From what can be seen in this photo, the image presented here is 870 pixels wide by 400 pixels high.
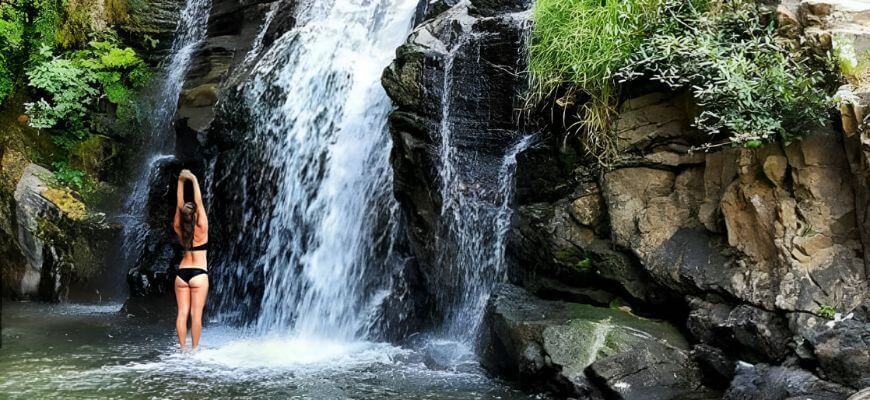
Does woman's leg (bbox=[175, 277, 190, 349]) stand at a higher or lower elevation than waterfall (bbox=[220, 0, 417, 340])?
lower

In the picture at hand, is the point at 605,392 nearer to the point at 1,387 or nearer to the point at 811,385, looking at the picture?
the point at 811,385

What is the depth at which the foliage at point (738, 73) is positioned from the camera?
5.21m

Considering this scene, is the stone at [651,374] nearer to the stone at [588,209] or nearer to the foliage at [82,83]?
the stone at [588,209]

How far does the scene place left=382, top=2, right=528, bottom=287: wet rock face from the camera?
7.88 metres

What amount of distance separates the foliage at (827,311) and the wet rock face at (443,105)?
3.86 m

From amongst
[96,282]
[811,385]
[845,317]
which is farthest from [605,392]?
[96,282]

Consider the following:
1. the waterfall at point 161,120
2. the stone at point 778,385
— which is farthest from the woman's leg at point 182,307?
the stone at point 778,385

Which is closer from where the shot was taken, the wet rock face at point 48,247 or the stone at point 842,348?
the stone at point 842,348

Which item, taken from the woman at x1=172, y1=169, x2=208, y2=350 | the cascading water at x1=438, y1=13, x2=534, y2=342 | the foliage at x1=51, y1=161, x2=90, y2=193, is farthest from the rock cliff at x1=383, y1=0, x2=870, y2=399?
the foliage at x1=51, y1=161, x2=90, y2=193

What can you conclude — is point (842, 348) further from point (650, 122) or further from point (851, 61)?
point (650, 122)

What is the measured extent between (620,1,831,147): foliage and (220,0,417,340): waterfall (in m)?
4.04

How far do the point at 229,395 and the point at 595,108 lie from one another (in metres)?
4.26

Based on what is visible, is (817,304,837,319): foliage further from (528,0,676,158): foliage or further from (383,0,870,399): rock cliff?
(528,0,676,158): foliage

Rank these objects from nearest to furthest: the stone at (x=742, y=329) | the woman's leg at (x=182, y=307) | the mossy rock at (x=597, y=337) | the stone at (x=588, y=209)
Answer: the stone at (x=742, y=329), the mossy rock at (x=597, y=337), the stone at (x=588, y=209), the woman's leg at (x=182, y=307)
